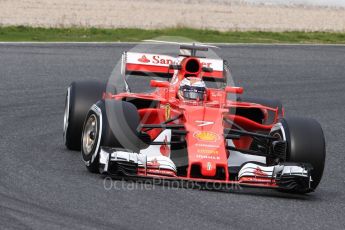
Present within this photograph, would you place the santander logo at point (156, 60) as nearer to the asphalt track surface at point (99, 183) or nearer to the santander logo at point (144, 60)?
the santander logo at point (144, 60)

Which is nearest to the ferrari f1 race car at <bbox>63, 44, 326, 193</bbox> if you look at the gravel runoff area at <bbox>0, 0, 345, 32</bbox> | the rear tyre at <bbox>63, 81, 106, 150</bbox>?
the rear tyre at <bbox>63, 81, 106, 150</bbox>

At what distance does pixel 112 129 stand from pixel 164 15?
75.4 feet

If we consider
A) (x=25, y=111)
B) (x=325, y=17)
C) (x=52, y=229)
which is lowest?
(x=325, y=17)

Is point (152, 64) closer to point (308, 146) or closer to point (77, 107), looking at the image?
point (77, 107)

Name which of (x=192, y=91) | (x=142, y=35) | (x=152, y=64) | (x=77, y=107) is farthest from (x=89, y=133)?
(x=142, y=35)

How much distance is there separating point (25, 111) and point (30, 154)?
3.16m

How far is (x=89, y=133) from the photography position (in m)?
10.4

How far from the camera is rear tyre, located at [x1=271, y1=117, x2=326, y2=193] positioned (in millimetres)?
9859

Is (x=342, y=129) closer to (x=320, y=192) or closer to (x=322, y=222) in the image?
(x=320, y=192)

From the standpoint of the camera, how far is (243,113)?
11.6m

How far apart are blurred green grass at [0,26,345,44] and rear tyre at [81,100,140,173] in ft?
39.3

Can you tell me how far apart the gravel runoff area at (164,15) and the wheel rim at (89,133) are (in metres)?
15.8

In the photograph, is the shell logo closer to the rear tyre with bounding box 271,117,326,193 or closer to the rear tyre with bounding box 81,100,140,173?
the rear tyre with bounding box 81,100,140,173

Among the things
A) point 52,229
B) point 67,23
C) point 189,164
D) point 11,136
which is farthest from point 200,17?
point 52,229
